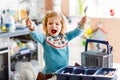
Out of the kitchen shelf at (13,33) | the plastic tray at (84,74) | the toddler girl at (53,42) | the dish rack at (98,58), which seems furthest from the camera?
the kitchen shelf at (13,33)

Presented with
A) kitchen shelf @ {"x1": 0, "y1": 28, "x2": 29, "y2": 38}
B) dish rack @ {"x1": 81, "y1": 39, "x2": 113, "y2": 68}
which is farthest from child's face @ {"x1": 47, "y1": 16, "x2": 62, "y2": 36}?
kitchen shelf @ {"x1": 0, "y1": 28, "x2": 29, "y2": 38}

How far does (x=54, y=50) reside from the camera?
1.70m

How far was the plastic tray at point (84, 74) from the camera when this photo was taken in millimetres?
1283

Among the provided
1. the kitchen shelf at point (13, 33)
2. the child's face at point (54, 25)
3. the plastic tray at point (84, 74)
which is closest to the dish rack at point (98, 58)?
the plastic tray at point (84, 74)

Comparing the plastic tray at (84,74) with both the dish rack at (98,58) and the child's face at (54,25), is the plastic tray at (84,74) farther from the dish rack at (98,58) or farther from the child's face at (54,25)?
the child's face at (54,25)

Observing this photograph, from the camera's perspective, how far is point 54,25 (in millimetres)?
1713

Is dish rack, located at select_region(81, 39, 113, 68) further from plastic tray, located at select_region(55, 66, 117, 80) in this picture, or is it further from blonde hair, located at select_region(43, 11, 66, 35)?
blonde hair, located at select_region(43, 11, 66, 35)

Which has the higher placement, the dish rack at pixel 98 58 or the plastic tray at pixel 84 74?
the dish rack at pixel 98 58

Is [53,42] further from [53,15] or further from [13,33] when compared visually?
[13,33]

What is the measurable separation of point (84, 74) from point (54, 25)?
0.48m

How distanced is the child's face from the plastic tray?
369 mm

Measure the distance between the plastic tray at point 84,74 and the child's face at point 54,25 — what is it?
14.5 inches

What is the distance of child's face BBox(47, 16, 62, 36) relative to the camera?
1.72m

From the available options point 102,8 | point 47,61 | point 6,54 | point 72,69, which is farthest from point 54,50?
point 102,8
